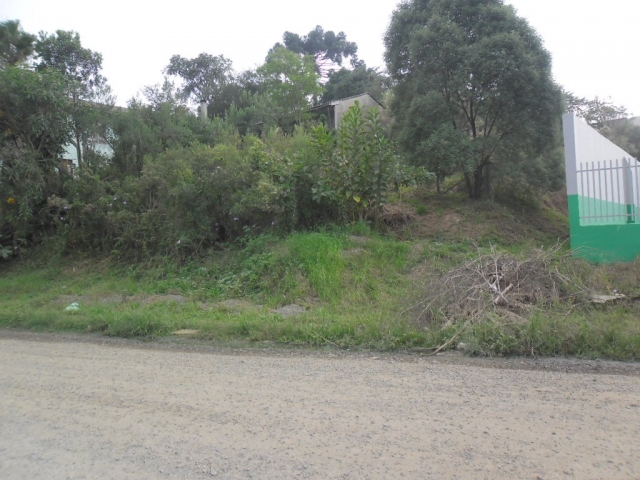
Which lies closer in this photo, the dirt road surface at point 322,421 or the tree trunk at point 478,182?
the dirt road surface at point 322,421

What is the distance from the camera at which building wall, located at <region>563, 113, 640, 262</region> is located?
10216 mm

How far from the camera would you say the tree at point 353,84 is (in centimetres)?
4006

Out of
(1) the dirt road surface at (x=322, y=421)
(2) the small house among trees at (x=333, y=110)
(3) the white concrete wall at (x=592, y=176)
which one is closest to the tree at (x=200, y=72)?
(2) the small house among trees at (x=333, y=110)

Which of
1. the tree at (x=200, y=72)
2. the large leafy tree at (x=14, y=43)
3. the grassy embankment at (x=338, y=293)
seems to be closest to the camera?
the grassy embankment at (x=338, y=293)

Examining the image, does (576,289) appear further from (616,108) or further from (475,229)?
(616,108)

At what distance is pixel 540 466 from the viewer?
3.29m

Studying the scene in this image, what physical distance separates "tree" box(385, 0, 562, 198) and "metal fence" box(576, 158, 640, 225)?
3.53 meters

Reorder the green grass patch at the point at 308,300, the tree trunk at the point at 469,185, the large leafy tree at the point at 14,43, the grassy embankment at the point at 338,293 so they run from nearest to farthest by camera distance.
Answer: the green grass patch at the point at 308,300
the grassy embankment at the point at 338,293
the tree trunk at the point at 469,185
the large leafy tree at the point at 14,43

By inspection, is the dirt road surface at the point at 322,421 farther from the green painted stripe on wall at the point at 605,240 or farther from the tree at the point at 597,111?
the tree at the point at 597,111

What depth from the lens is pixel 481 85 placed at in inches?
567

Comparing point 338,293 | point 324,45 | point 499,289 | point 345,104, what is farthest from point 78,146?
point 324,45

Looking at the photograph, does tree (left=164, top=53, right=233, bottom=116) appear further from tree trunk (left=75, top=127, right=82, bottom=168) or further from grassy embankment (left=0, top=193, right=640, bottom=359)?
grassy embankment (left=0, top=193, right=640, bottom=359)

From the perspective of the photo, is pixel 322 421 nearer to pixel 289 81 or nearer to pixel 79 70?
pixel 79 70

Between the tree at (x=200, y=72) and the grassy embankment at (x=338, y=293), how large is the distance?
26.2 m
